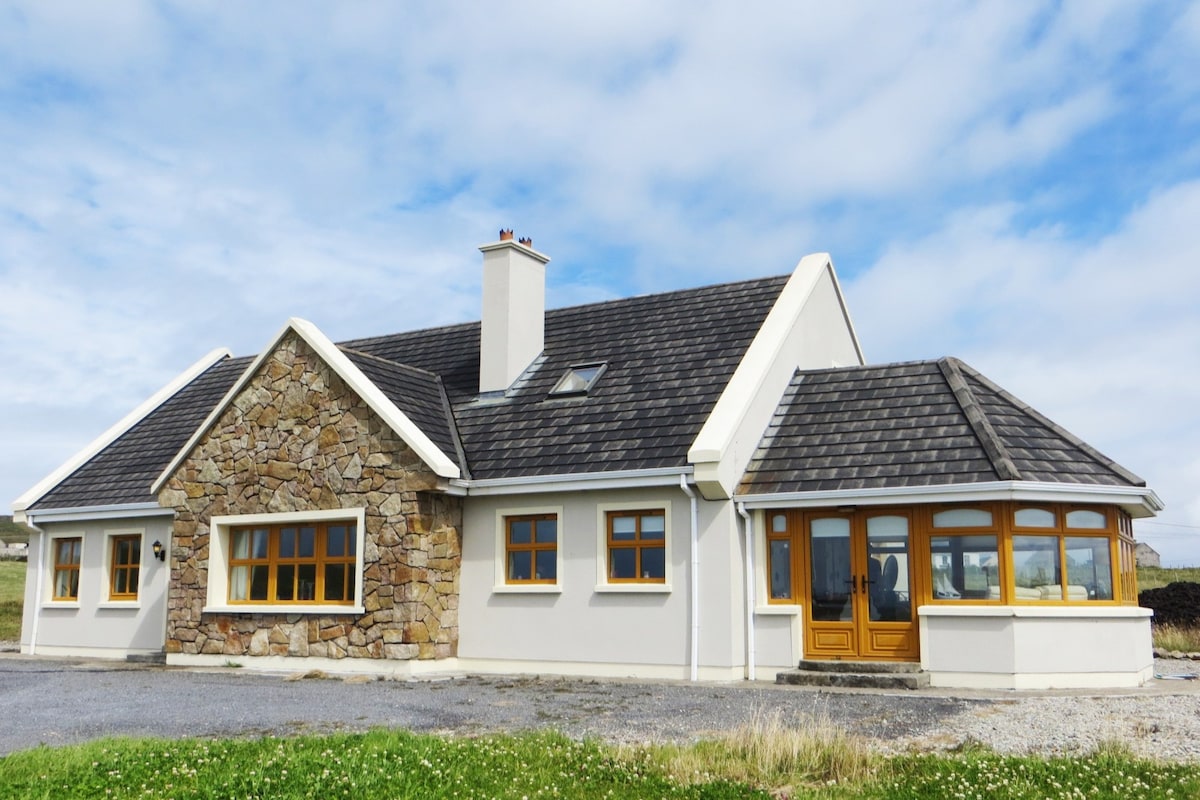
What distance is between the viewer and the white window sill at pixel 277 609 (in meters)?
17.9

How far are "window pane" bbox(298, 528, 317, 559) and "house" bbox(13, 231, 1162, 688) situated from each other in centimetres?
4

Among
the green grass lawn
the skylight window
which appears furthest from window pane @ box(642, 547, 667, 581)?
the green grass lawn

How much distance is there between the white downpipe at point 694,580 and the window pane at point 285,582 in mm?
6653

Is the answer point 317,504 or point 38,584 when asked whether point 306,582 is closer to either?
point 317,504

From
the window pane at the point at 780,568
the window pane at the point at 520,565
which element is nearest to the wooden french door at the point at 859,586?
the window pane at the point at 780,568

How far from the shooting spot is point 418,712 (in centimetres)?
1271

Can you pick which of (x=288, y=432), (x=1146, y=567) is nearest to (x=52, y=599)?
(x=288, y=432)

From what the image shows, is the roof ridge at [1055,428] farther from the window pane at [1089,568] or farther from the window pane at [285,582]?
the window pane at [285,582]

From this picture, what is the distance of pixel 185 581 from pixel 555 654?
6617 millimetres

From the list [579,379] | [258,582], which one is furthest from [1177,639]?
A: [258,582]

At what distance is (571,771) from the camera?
8.79 meters

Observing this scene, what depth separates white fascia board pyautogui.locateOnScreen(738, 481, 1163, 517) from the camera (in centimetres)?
1541

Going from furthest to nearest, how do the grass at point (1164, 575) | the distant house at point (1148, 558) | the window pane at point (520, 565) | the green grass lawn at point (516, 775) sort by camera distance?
the distant house at point (1148, 558), the grass at point (1164, 575), the window pane at point (520, 565), the green grass lawn at point (516, 775)

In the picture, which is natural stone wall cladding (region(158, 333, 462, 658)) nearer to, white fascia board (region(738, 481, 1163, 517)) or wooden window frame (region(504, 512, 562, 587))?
wooden window frame (region(504, 512, 562, 587))
